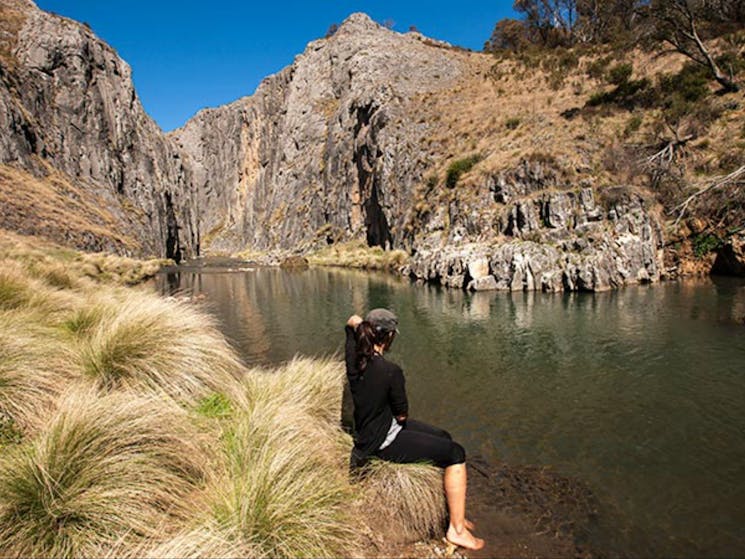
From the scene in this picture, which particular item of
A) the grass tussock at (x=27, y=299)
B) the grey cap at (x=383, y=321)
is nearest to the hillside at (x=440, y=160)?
the grey cap at (x=383, y=321)

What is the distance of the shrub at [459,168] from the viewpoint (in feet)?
135

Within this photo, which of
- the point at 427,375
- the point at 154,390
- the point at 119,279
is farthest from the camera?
the point at 119,279

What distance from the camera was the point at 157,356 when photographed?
6.25m

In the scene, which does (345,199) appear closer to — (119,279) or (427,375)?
(119,279)

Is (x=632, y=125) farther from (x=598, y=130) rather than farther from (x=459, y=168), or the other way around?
(x=459, y=168)

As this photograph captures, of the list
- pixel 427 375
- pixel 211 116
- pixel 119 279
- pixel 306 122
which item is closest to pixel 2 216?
pixel 119 279

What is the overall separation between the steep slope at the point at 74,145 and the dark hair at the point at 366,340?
4526 cm

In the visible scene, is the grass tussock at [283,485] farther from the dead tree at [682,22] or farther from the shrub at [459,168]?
the dead tree at [682,22]

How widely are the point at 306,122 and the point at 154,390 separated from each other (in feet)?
311

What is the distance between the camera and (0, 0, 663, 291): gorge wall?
94.2 feet

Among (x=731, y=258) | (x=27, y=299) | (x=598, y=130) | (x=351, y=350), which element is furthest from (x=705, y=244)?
(x=27, y=299)

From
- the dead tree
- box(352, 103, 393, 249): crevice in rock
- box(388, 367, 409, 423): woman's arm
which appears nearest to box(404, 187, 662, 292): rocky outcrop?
the dead tree

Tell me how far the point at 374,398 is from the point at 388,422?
40 centimetres

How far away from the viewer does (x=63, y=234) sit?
4069 centimetres
